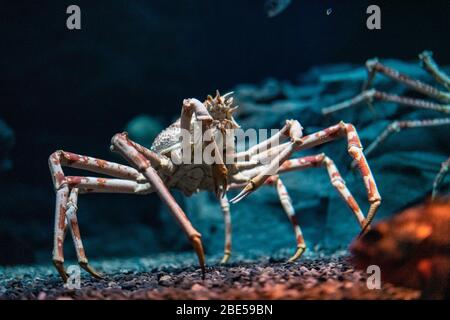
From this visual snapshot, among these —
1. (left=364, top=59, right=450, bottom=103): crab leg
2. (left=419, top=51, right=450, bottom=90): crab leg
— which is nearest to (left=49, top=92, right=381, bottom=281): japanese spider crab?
(left=364, top=59, right=450, bottom=103): crab leg

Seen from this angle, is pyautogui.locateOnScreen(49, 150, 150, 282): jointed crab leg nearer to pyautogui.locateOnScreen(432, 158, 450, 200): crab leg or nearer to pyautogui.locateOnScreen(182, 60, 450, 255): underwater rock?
pyautogui.locateOnScreen(182, 60, 450, 255): underwater rock

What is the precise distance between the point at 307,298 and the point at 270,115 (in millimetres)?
3559

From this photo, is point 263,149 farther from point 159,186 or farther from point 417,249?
point 417,249

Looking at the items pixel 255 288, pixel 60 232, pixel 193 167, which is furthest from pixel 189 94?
pixel 255 288

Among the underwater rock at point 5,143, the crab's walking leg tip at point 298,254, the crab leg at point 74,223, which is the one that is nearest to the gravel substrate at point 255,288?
the crab leg at point 74,223

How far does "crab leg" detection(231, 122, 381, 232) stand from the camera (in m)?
→ 2.09

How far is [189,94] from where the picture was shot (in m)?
6.85

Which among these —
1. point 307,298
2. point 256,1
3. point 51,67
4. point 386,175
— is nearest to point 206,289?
point 307,298

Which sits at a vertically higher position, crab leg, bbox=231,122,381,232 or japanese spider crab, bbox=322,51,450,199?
japanese spider crab, bbox=322,51,450,199

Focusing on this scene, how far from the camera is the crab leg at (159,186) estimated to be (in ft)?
5.90

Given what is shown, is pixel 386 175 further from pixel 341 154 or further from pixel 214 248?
pixel 214 248

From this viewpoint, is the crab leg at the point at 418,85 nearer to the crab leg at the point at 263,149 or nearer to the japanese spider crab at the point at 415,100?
the japanese spider crab at the point at 415,100

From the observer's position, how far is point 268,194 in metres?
4.70
